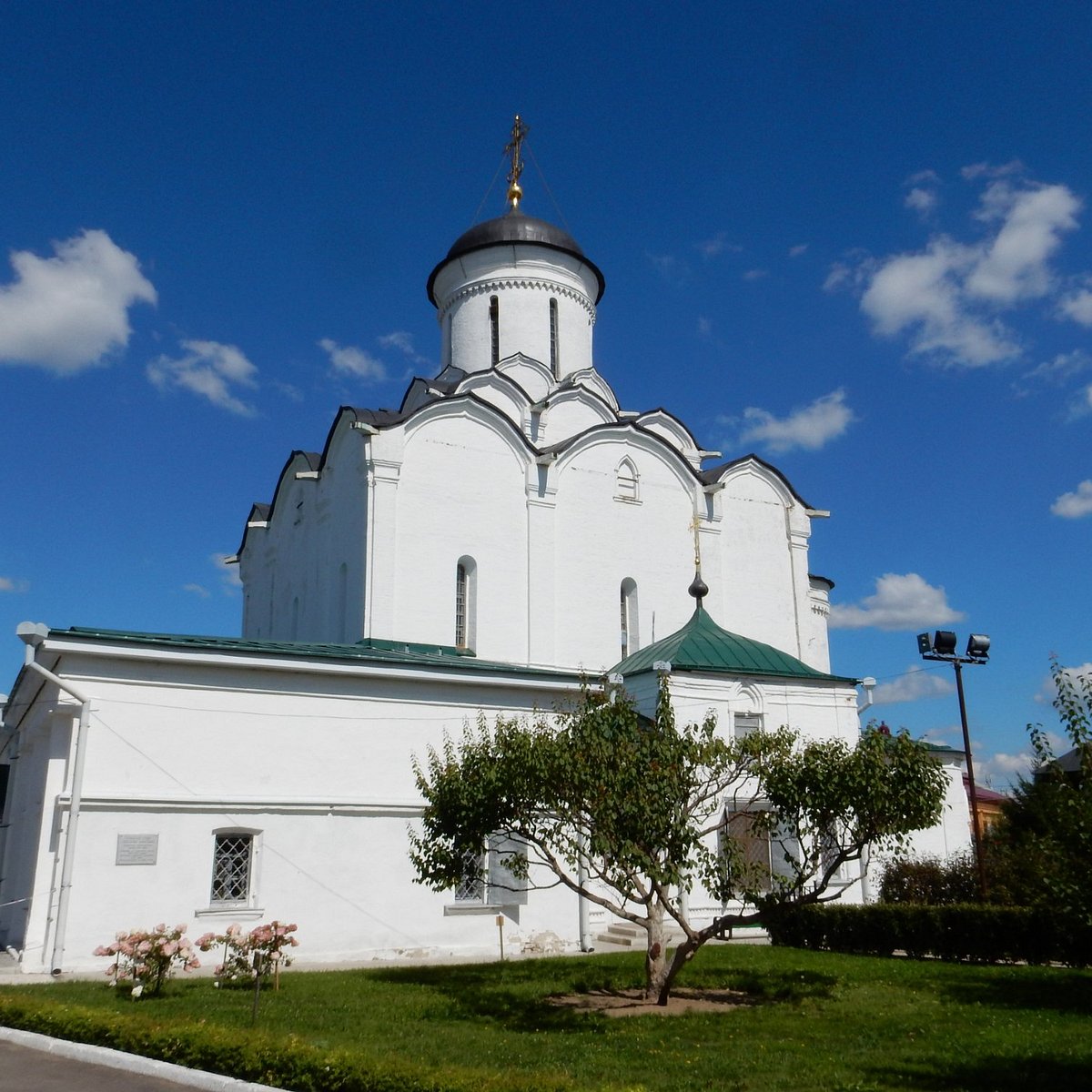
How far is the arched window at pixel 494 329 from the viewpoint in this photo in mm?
22359

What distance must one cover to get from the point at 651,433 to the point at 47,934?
13537mm

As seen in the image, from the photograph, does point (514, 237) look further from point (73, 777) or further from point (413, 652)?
point (73, 777)

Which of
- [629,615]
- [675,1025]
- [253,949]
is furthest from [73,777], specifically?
[629,615]

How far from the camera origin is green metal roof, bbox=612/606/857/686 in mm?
15664

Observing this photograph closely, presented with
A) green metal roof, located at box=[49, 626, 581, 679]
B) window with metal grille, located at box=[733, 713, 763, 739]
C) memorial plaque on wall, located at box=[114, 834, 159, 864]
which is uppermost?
green metal roof, located at box=[49, 626, 581, 679]

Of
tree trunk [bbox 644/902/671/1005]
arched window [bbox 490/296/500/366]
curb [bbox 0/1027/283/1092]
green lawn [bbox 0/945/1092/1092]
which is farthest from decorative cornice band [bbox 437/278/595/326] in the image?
curb [bbox 0/1027/283/1092]

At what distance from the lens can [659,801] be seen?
355 inches

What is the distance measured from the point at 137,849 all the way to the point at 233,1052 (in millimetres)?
5581

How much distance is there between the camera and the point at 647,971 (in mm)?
9703

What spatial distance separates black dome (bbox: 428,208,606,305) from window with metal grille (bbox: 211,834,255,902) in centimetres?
1451

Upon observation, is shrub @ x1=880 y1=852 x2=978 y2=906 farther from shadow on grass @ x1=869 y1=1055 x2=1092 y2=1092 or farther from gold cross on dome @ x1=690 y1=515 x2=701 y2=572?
shadow on grass @ x1=869 y1=1055 x2=1092 y2=1092

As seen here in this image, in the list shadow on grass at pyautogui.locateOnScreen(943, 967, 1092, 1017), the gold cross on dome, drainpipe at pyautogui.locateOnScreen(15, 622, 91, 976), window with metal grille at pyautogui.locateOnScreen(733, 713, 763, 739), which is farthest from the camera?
the gold cross on dome

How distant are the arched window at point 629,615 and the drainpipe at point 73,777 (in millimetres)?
9990

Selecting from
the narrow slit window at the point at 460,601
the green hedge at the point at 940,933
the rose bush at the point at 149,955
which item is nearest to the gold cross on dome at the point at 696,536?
the narrow slit window at the point at 460,601
